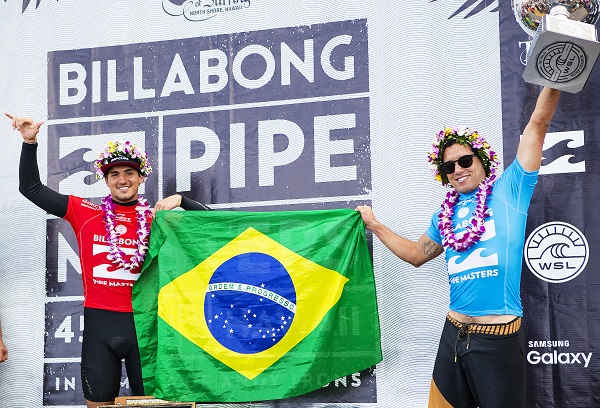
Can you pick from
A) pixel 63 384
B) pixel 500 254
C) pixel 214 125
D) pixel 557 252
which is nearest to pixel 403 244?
pixel 500 254

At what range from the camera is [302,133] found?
4680mm

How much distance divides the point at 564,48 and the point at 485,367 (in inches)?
56.2

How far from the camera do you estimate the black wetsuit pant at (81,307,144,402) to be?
411 cm

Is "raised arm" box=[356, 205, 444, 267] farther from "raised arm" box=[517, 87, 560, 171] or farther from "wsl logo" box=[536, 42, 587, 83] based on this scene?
"wsl logo" box=[536, 42, 587, 83]

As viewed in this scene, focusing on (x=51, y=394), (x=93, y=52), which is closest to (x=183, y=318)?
(x=51, y=394)

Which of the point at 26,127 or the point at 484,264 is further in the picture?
the point at 26,127

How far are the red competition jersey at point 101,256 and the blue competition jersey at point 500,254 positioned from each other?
1.82 m

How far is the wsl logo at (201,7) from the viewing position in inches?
192

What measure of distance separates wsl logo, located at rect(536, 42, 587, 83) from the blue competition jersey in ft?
2.09

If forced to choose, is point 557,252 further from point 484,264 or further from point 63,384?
point 63,384

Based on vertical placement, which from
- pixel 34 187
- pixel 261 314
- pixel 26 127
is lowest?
pixel 261 314

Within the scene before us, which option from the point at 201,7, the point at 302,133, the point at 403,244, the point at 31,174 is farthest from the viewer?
the point at 201,7

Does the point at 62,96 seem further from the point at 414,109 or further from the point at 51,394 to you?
the point at 414,109

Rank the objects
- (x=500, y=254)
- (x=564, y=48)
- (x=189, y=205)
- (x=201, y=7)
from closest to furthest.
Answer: (x=564, y=48) → (x=500, y=254) → (x=189, y=205) → (x=201, y=7)
